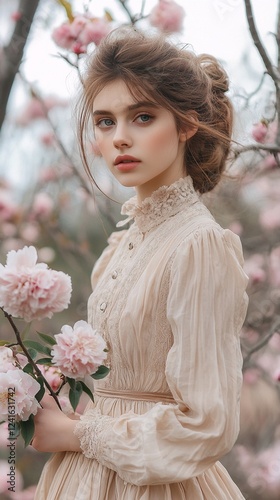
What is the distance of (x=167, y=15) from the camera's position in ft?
7.13

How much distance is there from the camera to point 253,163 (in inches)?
81.3

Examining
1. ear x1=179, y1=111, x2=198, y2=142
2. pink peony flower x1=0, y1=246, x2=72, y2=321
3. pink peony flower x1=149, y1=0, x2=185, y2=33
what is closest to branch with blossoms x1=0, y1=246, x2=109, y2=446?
pink peony flower x1=0, y1=246, x2=72, y2=321

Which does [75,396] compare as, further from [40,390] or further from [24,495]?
[24,495]

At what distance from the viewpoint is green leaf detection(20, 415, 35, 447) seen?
1339 millimetres

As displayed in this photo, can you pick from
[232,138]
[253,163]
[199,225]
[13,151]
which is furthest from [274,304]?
[13,151]

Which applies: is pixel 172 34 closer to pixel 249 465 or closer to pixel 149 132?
pixel 149 132

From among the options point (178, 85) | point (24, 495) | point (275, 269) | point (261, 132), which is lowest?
point (24, 495)

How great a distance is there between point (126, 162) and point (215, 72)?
30cm

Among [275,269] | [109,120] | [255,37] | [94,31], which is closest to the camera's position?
[109,120]

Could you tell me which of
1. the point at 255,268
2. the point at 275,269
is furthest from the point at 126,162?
the point at 275,269

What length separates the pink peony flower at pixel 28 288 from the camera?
4.11 feet

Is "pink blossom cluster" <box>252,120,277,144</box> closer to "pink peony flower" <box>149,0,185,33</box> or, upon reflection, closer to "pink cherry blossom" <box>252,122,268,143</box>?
"pink cherry blossom" <box>252,122,268,143</box>

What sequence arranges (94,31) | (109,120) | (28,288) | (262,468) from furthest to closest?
(262,468) → (94,31) → (109,120) → (28,288)

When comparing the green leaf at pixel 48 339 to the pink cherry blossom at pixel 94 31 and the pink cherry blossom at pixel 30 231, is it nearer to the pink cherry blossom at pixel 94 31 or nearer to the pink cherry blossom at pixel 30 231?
the pink cherry blossom at pixel 94 31
